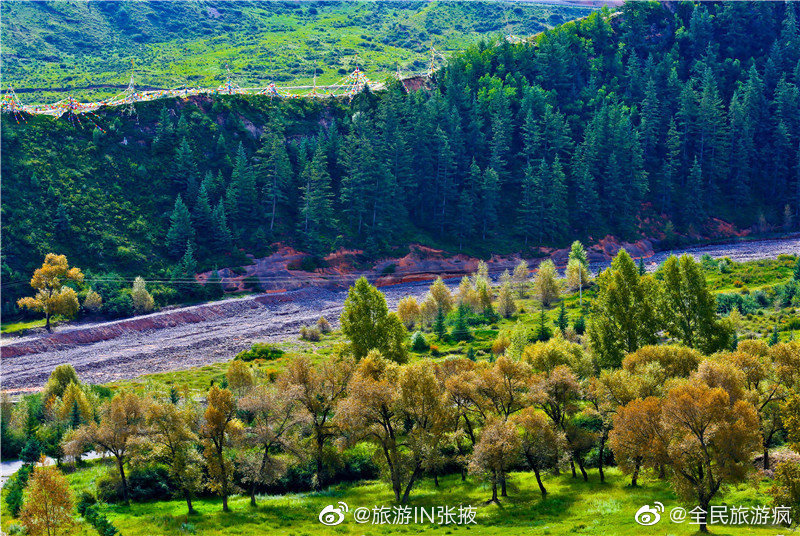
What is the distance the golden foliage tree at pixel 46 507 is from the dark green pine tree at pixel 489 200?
10722 cm

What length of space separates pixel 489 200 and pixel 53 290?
250 feet

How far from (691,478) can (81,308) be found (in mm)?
81910

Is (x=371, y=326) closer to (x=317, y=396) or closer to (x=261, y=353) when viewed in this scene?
(x=317, y=396)

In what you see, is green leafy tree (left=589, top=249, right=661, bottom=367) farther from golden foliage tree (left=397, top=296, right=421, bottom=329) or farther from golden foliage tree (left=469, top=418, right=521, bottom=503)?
golden foliage tree (left=397, top=296, right=421, bottom=329)

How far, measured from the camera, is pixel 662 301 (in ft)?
240

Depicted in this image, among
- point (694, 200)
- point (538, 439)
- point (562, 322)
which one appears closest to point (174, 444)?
point (538, 439)

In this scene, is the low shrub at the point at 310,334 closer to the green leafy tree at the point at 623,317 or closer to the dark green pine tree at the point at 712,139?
the green leafy tree at the point at 623,317

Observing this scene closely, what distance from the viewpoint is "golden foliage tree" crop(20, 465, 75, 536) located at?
134 feet

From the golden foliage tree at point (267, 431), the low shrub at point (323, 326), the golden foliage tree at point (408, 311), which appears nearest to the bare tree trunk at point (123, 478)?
the golden foliage tree at point (267, 431)

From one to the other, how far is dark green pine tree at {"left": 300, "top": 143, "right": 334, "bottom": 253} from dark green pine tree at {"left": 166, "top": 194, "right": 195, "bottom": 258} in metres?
19.0

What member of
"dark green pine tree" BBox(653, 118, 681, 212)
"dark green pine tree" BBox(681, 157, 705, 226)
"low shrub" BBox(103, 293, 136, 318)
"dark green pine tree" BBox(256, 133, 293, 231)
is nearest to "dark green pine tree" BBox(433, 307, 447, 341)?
Answer: "low shrub" BBox(103, 293, 136, 318)

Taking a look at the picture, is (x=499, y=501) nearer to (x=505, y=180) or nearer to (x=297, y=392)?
(x=297, y=392)

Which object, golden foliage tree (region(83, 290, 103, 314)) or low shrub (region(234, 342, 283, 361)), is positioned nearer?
low shrub (region(234, 342, 283, 361))

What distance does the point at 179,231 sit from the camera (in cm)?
11881
